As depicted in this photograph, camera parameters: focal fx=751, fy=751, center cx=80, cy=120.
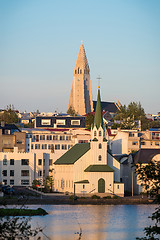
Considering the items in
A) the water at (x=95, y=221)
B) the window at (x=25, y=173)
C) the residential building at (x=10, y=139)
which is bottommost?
the water at (x=95, y=221)

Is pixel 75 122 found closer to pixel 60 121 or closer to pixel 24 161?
pixel 60 121

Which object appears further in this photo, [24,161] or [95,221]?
[24,161]

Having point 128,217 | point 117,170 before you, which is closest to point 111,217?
point 128,217

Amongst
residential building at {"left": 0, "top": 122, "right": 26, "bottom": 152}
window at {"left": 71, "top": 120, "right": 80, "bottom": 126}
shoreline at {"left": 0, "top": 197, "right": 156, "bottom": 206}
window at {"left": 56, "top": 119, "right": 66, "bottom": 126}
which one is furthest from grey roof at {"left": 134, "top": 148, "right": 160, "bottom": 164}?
window at {"left": 56, "top": 119, "right": 66, "bottom": 126}

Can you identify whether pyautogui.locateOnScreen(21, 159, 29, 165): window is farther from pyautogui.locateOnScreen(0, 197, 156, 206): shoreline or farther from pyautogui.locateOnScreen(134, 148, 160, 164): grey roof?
→ pyautogui.locateOnScreen(0, 197, 156, 206): shoreline

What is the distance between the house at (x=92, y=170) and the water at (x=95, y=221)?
10.7 meters

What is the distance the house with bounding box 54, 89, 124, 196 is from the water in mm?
10722

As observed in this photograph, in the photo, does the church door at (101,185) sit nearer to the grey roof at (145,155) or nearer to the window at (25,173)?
the grey roof at (145,155)

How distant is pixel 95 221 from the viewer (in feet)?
294

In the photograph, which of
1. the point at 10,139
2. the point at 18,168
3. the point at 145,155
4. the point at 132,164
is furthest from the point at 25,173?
the point at 145,155

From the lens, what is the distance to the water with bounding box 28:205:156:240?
255 ft

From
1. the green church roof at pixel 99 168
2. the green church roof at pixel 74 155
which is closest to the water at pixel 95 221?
the green church roof at pixel 99 168

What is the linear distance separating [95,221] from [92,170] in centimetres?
2746

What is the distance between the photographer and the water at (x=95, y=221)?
77.8 m
